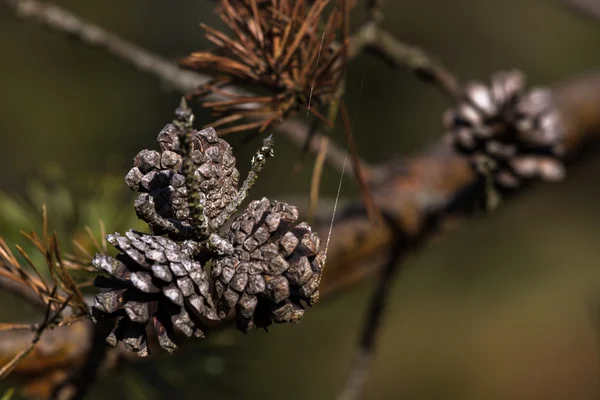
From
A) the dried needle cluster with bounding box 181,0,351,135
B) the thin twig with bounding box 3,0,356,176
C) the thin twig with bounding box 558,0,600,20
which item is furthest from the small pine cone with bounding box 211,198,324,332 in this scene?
the thin twig with bounding box 558,0,600,20

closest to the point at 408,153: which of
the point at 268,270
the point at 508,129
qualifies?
the point at 508,129

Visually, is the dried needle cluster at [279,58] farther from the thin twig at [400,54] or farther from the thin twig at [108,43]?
the thin twig at [108,43]

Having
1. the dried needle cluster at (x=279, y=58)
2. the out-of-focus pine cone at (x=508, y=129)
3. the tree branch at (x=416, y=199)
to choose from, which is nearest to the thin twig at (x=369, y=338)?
the tree branch at (x=416, y=199)

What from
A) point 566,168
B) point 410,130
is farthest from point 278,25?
point 410,130

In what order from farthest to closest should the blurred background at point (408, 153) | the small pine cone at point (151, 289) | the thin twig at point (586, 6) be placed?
the blurred background at point (408, 153) → the thin twig at point (586, 6) → the small pine cone at point (151, 289)

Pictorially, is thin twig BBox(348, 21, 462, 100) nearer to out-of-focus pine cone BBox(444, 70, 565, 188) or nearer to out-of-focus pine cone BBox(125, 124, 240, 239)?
out-of-focus pine cone BBox(444, 70, 565, 188)

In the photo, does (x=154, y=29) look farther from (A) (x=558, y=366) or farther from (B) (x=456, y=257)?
(A) (x=558, y=366)
